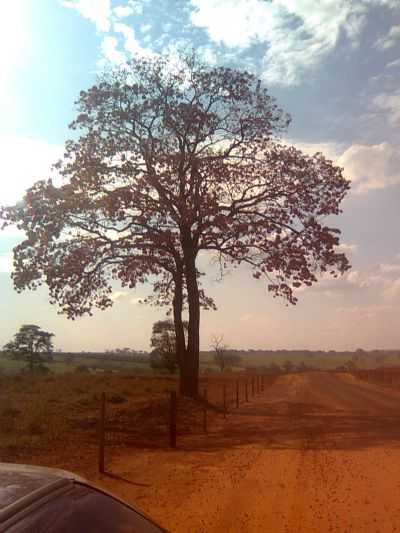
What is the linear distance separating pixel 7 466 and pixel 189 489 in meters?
7.43

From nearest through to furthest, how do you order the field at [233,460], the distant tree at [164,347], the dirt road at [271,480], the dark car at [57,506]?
the dark car at [57,506] → the dirt road at [271,480] → the field at [233,460] → the distant tree at [164,347]

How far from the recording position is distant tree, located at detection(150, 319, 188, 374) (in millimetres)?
→ 74213

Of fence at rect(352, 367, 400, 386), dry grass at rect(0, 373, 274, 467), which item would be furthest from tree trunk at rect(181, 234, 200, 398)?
fence at rect(352, 367, 400, 386)

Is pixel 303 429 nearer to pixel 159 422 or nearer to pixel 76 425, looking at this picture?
pixel 159 422

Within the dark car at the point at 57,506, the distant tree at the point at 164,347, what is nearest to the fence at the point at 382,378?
the distant tree at the point at 164,347

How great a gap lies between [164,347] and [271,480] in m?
66.7

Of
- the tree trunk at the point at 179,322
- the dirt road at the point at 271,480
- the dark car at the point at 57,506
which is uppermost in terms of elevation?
the tree trunk at the point at 179,322

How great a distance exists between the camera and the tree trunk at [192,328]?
85.2 ft

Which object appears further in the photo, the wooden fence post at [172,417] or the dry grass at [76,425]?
the wooden fence post at [172,417]

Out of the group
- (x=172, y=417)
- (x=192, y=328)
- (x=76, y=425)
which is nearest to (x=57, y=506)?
(x=172, y=417)

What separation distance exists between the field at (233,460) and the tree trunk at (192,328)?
3.03 meters

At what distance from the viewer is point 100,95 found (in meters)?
24.8

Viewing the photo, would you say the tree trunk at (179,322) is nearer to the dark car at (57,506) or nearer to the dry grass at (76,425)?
the dry grass at (76,425)

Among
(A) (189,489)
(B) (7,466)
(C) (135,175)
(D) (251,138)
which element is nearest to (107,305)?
(C) (135,175)
